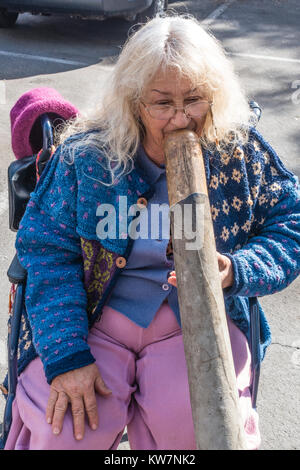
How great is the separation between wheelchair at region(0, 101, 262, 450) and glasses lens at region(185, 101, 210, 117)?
1.27ft

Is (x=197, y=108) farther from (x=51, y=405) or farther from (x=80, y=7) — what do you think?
(x=80, y=7)

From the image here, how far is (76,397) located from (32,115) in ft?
3.54

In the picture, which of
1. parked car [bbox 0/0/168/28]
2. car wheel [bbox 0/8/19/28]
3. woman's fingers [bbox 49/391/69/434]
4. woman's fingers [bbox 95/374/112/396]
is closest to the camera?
woman's fingers [bbox 49/391/69/434]

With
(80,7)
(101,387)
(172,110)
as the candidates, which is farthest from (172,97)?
(80,7)

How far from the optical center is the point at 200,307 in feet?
5.45

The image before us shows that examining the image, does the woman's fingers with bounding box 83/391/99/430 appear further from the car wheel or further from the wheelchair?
the car wheel

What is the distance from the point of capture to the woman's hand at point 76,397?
1.83m

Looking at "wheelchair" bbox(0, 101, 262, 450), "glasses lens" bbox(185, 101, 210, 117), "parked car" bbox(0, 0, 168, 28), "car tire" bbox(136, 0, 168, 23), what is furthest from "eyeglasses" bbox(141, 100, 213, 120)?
"car tire" bbox(136, 0, 168, 23)

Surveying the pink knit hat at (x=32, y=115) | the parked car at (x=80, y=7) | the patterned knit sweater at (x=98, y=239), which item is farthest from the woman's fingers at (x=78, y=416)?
the parked car at (x=80, y=7)

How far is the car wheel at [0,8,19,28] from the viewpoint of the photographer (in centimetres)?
770

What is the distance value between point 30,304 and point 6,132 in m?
3.38

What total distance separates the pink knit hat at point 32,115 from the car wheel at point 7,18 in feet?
18.9

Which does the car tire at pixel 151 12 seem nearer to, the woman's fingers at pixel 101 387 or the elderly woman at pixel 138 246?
the elderly woman at pixel 138 246
